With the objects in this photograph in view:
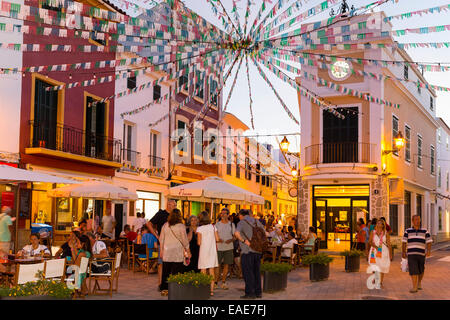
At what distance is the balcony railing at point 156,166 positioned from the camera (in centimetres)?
2577

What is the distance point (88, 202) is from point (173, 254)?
1229 cm

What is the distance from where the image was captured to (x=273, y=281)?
11453 mm

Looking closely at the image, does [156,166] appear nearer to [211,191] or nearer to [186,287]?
[211,191]

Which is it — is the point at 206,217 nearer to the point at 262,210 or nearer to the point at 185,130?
the point at 185,130

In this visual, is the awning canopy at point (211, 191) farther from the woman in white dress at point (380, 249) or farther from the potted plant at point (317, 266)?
the woman in white dress at point (380, 249)

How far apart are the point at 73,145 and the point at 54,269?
1205 centimetres

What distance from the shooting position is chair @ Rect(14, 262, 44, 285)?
7.95m

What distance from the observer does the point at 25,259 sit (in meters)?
10.8

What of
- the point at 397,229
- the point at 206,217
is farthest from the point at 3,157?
the point at 397,229

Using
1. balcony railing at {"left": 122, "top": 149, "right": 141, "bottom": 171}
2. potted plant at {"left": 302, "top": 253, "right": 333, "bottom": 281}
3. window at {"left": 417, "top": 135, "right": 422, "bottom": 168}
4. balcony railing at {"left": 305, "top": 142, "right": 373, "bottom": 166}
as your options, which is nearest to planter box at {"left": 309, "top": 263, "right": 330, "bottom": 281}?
potted plant at {"left": 302, "top": 253, "right": 333, "bottom": 281}

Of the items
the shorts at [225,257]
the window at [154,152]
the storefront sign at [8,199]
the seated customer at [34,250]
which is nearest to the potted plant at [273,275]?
the shorts at [225,257]

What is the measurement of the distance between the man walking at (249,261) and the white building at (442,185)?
2723cm

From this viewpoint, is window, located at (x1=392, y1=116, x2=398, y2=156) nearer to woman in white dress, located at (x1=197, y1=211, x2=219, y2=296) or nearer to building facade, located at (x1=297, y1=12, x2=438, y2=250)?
building facade, located at (x1=297, y1=12, x2=438, y2=250)

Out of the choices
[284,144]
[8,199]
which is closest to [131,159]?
[284,144]
